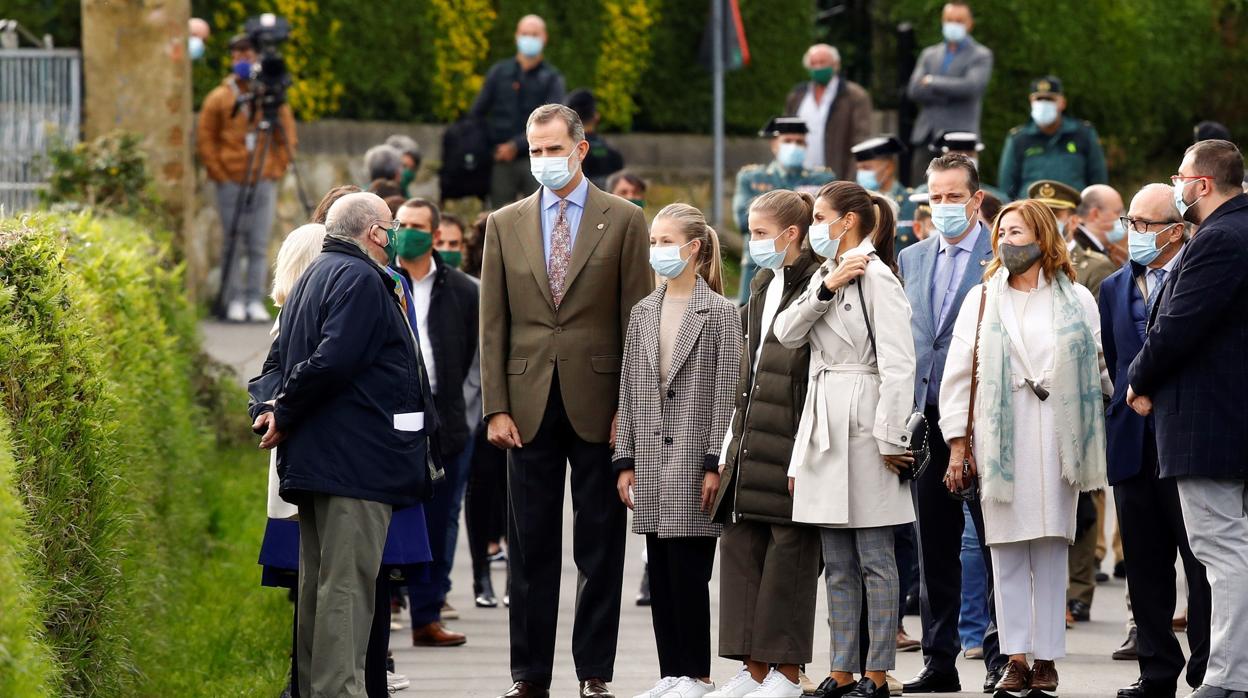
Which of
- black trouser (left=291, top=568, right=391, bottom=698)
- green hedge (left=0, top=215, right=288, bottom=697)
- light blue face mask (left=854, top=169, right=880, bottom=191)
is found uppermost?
light blue face mask (left=854, top=169, right=880, bottom=191)

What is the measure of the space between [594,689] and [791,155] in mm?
5167

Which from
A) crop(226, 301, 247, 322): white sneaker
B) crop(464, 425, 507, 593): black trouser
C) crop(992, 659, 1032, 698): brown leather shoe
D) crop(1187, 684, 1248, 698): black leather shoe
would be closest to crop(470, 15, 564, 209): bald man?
crop(226, 301, 247, 322): white sneaker

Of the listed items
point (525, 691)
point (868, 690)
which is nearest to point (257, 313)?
point (525, 691)

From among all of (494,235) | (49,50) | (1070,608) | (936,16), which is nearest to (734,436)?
(494,235)

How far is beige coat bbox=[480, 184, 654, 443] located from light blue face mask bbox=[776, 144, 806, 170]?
4.32 metres

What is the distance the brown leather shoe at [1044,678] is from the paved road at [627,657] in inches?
10.0

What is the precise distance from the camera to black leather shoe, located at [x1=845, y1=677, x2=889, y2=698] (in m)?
7.37

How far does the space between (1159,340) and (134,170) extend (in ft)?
29.5

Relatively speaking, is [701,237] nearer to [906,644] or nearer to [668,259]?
[668,259]

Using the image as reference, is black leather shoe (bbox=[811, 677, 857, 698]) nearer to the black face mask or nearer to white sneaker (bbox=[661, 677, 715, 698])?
white sneaker (bbox=[661, 677, 715, 698])

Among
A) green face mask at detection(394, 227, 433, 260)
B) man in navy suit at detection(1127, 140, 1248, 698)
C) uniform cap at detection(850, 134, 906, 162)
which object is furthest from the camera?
Result: uniform cap at detection(850, 134, 906, 162)

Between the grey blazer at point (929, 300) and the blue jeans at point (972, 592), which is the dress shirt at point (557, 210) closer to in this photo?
the grey blazer at point (929, 300)

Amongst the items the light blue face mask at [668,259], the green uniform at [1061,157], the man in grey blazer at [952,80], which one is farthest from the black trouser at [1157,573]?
the man in grey blazer at [952,80]

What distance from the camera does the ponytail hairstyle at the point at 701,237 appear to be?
772 cm
